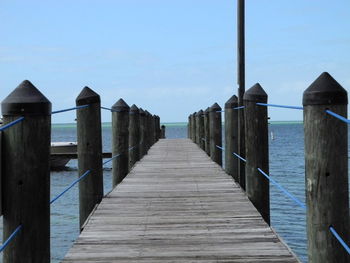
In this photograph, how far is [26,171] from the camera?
3.35 metres

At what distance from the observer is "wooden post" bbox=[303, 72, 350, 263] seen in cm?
341

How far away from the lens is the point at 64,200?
25078 millimetres

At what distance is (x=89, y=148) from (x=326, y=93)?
339 cm

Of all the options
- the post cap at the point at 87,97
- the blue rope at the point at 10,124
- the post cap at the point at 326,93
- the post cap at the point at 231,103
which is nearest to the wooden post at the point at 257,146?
the post cap at the point at 87,97

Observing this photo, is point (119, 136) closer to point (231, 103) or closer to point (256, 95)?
point (231, 103)

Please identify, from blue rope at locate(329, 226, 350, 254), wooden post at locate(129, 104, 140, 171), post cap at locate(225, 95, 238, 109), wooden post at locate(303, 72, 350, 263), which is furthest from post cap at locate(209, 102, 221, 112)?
blue rope at locate(329, 226, 350, 254)

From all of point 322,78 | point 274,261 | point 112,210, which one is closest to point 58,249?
point 112,210

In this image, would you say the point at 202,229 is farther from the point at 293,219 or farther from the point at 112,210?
the point at 293,219

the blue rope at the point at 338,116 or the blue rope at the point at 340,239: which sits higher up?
the blue rope at the point at 338,116

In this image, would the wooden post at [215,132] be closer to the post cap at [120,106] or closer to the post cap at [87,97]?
the post cap at [120,106]

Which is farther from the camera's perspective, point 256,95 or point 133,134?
point 133,134

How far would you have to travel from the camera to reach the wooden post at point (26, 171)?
10.8 ft

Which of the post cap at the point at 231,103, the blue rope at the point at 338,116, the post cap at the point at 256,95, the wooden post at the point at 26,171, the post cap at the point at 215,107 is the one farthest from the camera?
the post cap at the point at 215,107

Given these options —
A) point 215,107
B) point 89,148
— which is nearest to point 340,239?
point 89,148
